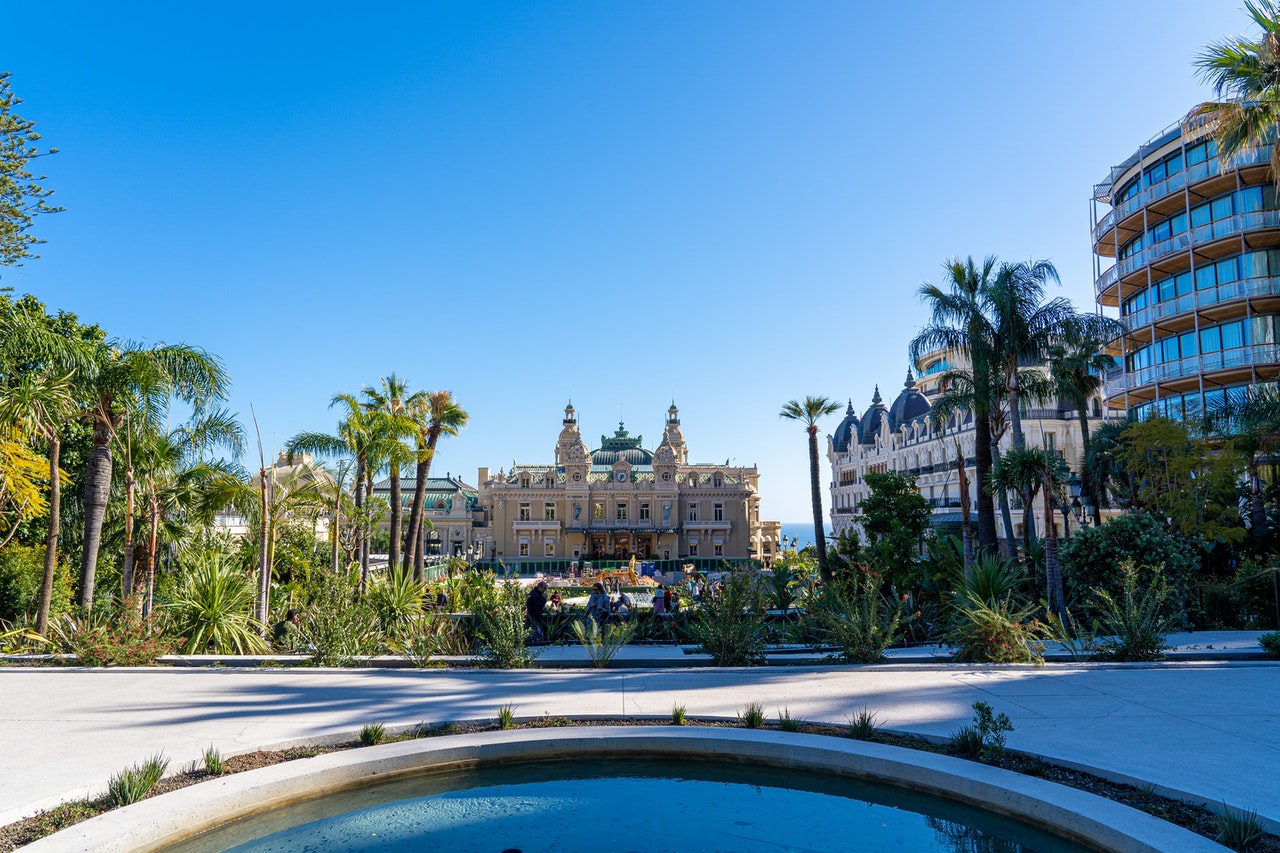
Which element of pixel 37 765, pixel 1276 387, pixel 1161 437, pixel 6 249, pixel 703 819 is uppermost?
pixel 6 249

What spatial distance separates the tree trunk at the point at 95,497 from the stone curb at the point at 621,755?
9666mm

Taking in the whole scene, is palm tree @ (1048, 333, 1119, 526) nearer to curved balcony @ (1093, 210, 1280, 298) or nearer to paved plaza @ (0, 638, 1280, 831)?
curved balcony @ (1093, 210, 1280, 298)

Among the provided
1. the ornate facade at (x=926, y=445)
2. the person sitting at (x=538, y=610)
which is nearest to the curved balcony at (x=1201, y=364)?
the ornate facade at (x=926, y=445)

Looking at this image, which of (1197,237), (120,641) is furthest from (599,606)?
(1197,237)

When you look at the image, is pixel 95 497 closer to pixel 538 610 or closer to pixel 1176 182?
pixel 538 610

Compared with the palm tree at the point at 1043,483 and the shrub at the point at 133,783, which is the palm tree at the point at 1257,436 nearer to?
the palm tree at the point at 1043,483

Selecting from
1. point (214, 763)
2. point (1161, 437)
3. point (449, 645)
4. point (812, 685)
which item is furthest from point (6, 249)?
point (1161, 437)

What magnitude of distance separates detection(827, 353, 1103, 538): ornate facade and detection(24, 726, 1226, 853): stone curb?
26.1 m

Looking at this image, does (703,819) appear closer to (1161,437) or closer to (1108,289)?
(1161,437)

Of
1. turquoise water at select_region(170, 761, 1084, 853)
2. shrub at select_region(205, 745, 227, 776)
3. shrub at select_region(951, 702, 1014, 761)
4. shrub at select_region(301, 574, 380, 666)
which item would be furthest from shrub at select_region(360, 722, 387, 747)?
shrub at select_region(951, 702, 1014, 761)

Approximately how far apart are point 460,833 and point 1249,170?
4273 cm

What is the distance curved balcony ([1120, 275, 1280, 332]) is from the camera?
32.9 meters

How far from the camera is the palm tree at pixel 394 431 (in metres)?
23.1

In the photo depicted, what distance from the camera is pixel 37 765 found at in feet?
23.0
